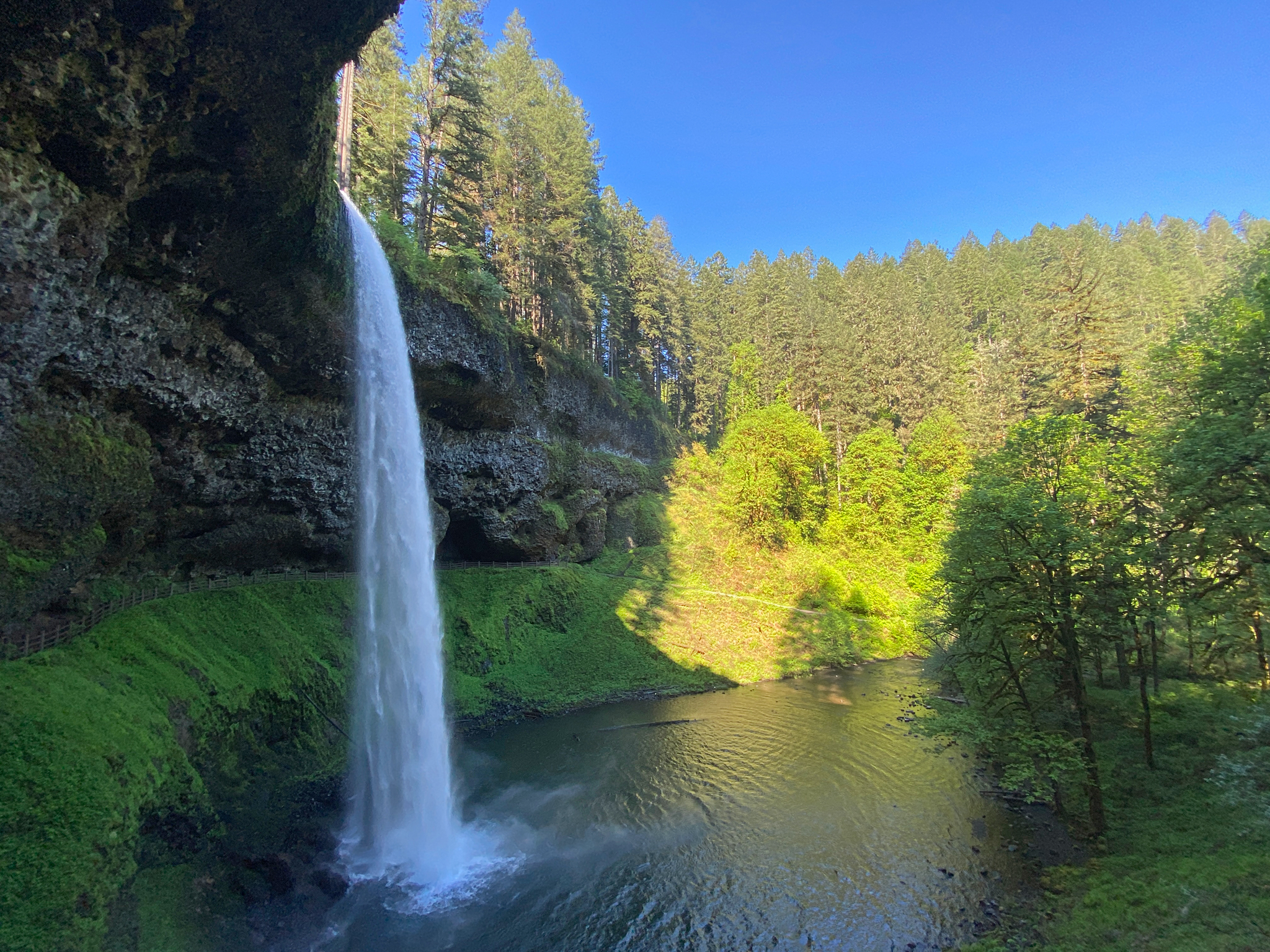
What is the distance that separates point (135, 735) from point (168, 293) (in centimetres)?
1009

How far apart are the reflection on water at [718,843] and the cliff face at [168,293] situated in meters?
10.6

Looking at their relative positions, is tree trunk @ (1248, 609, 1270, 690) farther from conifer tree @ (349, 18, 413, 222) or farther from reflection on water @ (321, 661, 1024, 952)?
conifer tree @ (349, 18, 413, 222)

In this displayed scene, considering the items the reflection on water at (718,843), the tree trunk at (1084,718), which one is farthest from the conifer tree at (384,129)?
the tree trunk at (1084,718)

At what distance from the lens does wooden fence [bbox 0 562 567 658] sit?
11055 mm

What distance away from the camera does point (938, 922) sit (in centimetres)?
972

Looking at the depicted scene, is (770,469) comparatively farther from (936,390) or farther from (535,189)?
(535,189)

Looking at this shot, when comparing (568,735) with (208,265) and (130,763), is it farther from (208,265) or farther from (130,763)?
(208,265)

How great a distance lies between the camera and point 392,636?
52.4 ft

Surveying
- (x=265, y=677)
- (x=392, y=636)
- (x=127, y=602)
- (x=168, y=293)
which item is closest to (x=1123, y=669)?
(x=392, y=636)

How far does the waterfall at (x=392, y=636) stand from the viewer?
13094 mm

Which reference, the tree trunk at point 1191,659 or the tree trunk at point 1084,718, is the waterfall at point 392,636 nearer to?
the tree trunk at point 1084,718

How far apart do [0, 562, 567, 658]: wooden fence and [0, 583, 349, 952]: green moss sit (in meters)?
0.33

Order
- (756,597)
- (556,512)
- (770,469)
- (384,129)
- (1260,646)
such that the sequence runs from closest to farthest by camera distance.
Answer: (1260,646) → (384,129) → (556,512) → (756,597) → (770,469)

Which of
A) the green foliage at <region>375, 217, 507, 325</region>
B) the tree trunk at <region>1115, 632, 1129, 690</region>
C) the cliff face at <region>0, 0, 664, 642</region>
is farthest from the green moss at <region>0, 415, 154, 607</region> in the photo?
the tree trunk at <region>1115, 632, 1129, 690</region>
